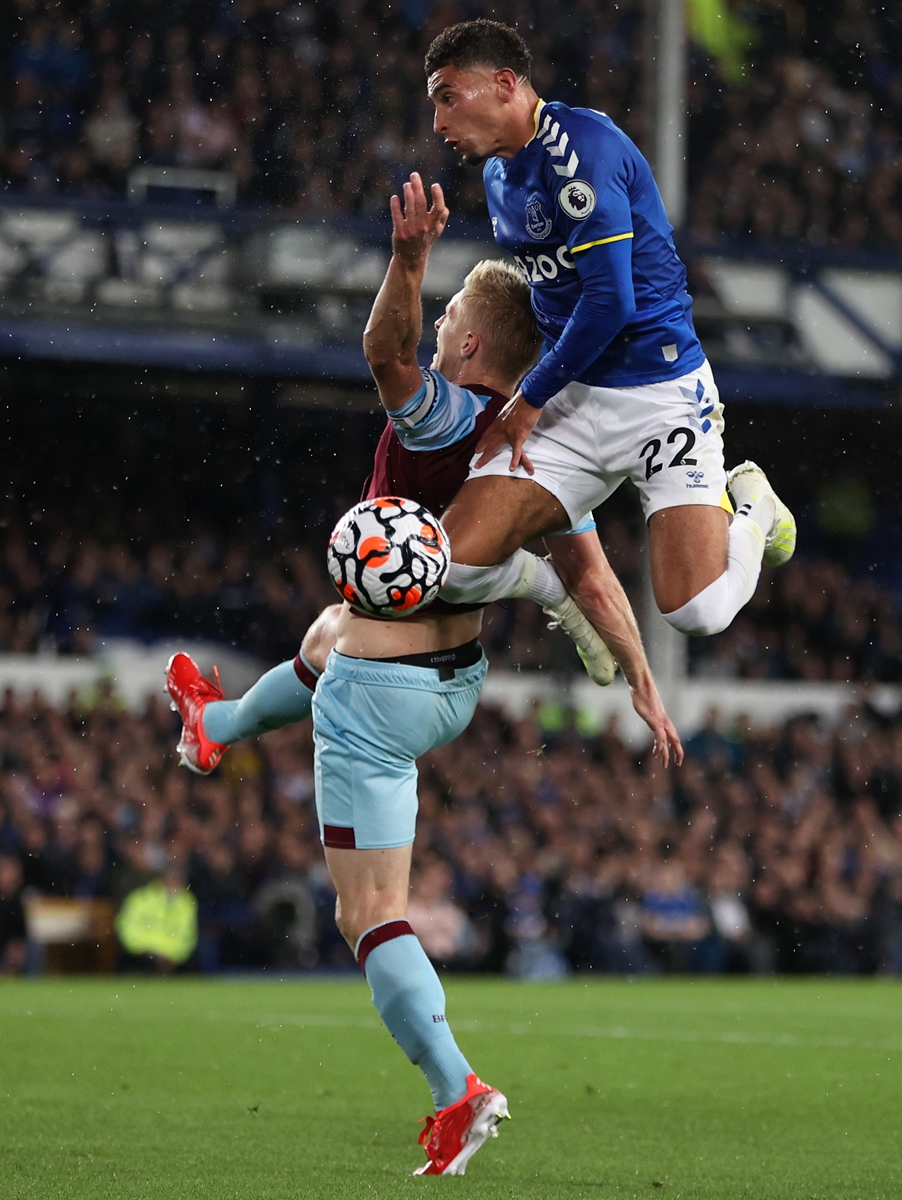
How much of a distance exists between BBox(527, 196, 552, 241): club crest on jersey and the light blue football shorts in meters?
1.35

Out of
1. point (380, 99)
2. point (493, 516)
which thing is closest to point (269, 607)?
point (380, 99)

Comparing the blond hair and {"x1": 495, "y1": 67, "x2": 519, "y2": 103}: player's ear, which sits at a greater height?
{"x1": 495, "y1": 67, "x2": 519, "y2": 103}: player's ear

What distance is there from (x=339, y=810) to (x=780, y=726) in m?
14.8

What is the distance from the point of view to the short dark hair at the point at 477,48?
532cm

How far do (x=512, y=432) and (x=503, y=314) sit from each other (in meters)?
0.50

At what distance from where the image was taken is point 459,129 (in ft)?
17.6

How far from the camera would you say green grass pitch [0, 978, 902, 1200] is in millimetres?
4789

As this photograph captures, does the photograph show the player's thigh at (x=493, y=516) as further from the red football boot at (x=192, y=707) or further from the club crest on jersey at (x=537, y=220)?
the red football boot at (x=192, y=707)

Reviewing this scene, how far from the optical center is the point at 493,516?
5.43 meters

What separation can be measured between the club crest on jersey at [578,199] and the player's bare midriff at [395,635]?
1240mm

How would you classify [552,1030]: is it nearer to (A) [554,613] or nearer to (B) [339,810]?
(A) [554,613]

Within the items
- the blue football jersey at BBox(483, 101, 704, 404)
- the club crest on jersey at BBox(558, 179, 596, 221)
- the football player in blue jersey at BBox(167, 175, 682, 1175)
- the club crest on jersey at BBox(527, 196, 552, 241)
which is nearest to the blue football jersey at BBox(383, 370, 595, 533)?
the football player in blue jersey at BBox(167, 175, 682, 1175)

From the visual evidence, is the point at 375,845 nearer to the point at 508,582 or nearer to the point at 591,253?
the point at 508,582

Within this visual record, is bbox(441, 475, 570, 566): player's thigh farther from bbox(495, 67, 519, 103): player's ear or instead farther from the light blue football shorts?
bbox(495, 67, 519, 103): player's ear
